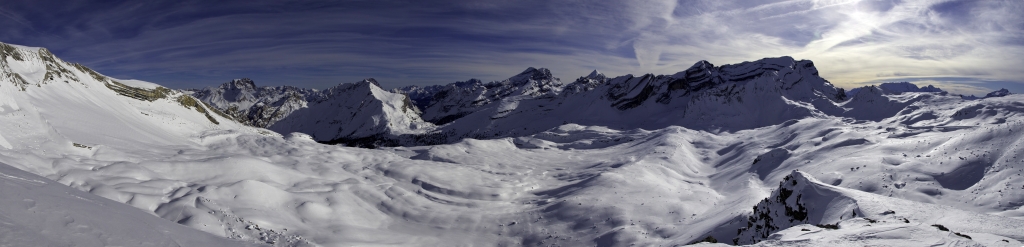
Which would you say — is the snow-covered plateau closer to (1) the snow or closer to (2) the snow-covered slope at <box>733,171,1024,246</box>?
(2) the snow-covered slope at <box>733,171,1024,246</box>

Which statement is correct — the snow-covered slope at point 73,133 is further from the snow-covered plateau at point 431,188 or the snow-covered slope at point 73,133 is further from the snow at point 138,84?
the snow at point 138,84

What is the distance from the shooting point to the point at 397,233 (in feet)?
98.9

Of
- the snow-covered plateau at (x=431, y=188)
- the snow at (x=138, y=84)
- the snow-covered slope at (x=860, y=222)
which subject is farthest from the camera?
the snow at (x=138, y=84)

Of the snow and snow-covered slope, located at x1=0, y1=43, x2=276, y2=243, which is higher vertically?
the snow

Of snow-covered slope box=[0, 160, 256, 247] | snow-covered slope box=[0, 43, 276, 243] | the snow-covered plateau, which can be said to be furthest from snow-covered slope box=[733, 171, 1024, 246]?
snow-covered slope box=[0, 43, 276, 243]

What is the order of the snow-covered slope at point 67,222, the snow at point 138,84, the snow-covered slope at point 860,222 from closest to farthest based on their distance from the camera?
the snow-covered slope at point 67,222 → the snow-covered slope at point 860,222 → the snow at point 138,84

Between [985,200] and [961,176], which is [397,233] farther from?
[961,176]

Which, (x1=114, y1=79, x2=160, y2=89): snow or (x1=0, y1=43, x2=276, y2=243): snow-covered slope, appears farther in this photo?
(x1=114, y1=79, x2=160, y2=89): snow

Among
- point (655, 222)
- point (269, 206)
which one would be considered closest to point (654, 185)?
point (655, 222)

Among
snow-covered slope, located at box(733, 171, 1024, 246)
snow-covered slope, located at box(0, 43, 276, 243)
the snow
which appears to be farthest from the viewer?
the snow

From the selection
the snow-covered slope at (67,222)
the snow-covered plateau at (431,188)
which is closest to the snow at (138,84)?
the snow-covered plateau at (431,188)

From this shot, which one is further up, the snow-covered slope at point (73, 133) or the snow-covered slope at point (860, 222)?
the snow-covered slope at point (73, 133)

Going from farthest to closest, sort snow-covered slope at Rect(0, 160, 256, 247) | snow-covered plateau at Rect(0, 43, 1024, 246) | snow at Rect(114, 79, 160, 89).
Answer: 1. snow at Rect(114, 79, 160, 89)
2. snow-covered plateau at Rect(0, 43, 1024, 246)
3. snow-covered slope at Rect(0, 160, 256, 247)

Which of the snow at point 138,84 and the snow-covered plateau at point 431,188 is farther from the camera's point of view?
the snow at point 138,84
